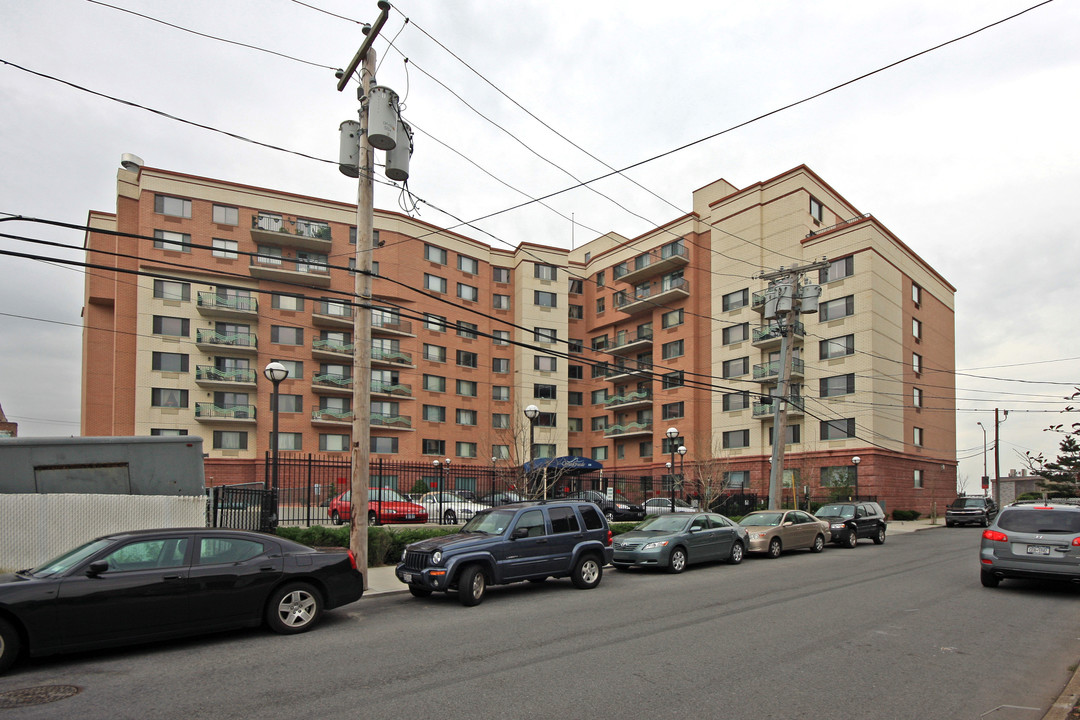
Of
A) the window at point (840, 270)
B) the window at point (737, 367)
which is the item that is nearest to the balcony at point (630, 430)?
the window at point (737, 367)

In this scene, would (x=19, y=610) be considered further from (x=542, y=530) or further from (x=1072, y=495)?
(x=1072, y=495)

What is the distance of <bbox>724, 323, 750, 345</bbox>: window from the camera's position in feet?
157

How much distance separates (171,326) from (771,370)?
38.6 meters

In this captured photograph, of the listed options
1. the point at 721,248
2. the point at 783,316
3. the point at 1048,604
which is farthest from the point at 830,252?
the point at 1048,604

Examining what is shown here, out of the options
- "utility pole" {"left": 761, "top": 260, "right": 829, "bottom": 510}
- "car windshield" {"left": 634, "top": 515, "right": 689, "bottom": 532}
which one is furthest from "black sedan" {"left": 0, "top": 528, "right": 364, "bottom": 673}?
"utility pole" {"left": 761, "top": 260, "right": 829, "bottom": 510}

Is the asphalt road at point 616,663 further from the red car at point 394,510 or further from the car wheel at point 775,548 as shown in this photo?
the red car at point 394,510

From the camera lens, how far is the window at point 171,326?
44031mm

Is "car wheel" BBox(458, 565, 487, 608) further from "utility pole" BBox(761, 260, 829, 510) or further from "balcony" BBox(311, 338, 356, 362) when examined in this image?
"balcony" BBox(311, 338, 356, 362)

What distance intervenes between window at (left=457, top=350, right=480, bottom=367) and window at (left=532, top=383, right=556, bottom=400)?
5354 millimetres

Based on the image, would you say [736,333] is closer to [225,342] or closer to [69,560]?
[225,342]

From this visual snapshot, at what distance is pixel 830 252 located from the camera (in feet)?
144

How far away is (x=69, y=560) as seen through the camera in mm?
8086

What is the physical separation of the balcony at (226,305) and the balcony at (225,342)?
1.29 m

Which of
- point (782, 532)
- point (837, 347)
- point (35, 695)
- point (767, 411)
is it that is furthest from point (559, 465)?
point (837, 347)
